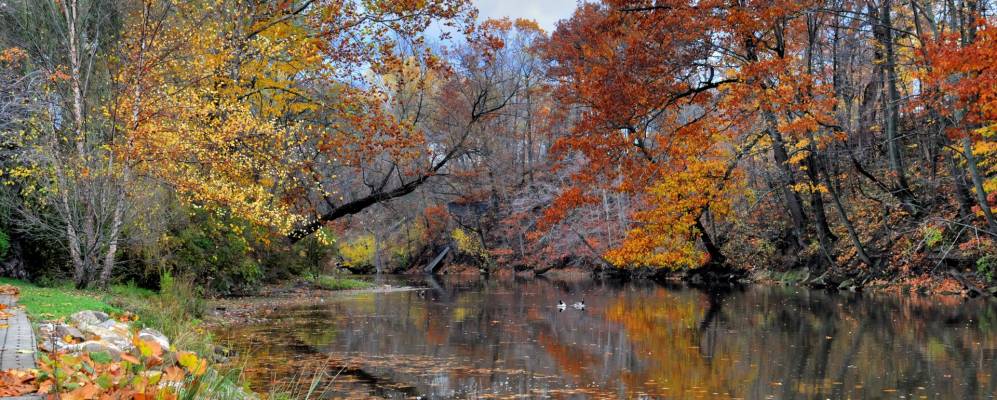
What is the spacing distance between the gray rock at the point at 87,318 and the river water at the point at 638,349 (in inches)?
62.4

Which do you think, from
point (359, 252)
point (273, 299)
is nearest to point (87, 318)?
point (273, 299)

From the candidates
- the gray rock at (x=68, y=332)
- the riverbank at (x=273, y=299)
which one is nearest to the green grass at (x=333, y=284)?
the riverbank at (x=273, y=299)

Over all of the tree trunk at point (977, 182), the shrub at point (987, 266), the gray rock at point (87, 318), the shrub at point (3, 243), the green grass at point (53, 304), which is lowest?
the gray rock at point (87, 318)

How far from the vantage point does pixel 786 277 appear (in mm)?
25594

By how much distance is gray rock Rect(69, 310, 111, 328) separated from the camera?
7.99 meters

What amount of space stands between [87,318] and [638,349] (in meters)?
7.33

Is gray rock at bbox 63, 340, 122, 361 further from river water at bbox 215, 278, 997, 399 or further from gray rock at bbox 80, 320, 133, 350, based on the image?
river water at bbox 215, 278, 997, 399

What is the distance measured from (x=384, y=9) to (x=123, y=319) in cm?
861

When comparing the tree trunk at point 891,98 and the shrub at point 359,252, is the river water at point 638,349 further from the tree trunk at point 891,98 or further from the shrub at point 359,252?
the shrub at point 359,252

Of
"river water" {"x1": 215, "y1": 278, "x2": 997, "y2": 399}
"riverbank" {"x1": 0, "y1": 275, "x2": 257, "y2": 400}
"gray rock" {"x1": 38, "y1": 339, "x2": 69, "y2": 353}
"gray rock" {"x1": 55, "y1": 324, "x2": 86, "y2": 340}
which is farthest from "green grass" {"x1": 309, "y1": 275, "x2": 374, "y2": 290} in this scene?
"gray rock" {"x1": 38, "y1": 339, "x2": 69, "y2": 353}

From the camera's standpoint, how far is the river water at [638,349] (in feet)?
27.6

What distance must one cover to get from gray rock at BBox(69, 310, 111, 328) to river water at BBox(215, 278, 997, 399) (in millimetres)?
1586

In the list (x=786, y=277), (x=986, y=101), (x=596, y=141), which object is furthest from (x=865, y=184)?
(x=986, y=101)

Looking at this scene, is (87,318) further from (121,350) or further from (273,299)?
(273,299)
